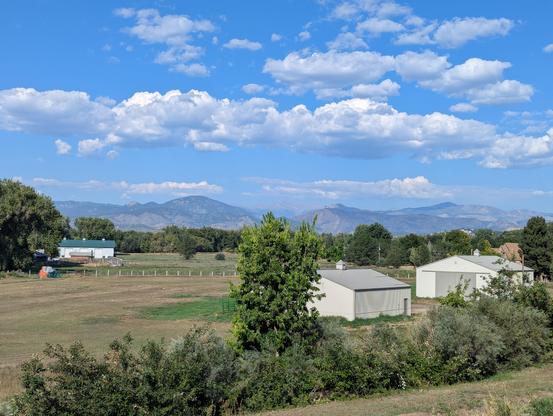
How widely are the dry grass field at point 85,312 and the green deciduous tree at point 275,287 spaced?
521 cm

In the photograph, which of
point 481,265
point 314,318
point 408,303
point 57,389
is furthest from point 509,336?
point 481,265

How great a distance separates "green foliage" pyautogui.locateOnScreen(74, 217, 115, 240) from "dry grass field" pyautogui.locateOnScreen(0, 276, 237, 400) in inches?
3873

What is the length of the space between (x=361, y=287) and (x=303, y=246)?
969 inches

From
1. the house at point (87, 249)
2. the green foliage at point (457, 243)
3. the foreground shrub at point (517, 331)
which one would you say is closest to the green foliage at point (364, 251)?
the green foliage at point (457, 243)

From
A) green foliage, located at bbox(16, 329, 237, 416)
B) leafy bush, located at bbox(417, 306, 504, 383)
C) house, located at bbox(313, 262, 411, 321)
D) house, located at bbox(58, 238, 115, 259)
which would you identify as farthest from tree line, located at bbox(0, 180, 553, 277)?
green foliage, located at bbox(16, 329, 237, 416)

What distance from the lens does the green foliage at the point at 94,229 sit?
177750mm

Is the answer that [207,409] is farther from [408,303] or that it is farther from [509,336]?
[408,303]

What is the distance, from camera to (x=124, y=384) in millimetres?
14812

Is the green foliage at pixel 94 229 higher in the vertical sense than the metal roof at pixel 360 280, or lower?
higher

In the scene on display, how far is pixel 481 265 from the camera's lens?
2299 inches

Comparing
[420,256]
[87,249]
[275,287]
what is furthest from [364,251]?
[275,287]

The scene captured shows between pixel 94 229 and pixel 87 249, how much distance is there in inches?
957

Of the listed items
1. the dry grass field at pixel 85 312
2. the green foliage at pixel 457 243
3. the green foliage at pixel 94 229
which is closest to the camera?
the dry grass field at pixel 85 312

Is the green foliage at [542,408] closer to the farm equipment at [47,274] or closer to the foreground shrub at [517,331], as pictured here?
the foreground shrub at [517,331]
